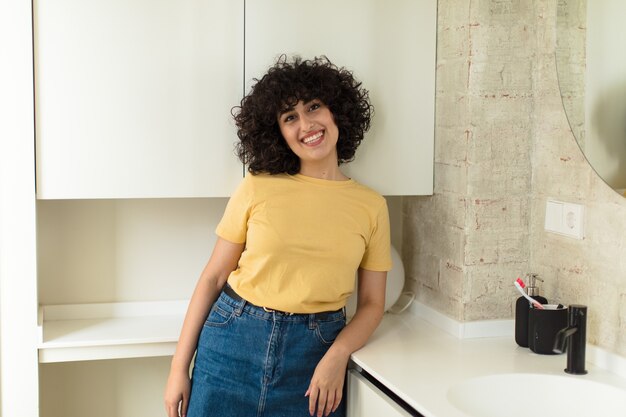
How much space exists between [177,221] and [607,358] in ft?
4.31

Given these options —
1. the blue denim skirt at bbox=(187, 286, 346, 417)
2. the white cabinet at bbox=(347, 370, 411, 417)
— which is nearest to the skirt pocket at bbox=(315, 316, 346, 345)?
the blue denim skirt at bbox=(187, 286, 346, 417)

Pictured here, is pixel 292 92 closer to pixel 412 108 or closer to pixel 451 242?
pixel 412 108

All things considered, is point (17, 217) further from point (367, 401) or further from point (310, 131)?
point (367, 401)

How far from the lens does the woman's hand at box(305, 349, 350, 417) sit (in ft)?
6.35

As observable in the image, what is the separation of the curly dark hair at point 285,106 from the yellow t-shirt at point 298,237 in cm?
6

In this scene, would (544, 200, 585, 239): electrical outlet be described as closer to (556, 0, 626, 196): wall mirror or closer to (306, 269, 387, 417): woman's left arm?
(556, 0, 626, 196): wall mirror

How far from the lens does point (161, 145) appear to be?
209 cm

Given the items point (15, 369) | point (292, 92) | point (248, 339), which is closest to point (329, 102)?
point (292, 92)

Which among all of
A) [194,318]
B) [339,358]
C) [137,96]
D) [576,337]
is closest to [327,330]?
[339,358]

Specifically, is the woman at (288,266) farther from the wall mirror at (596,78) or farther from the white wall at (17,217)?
the wall mirror at (596,78)

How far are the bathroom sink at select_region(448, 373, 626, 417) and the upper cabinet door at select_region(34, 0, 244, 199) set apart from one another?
852 mm

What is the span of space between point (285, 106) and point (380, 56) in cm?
36

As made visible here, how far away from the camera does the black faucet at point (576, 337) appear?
1.78m

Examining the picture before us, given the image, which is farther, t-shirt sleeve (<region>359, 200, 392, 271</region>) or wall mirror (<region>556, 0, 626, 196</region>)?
t-shirt sleeve (<region>359, 200, 392, 271</region>)
